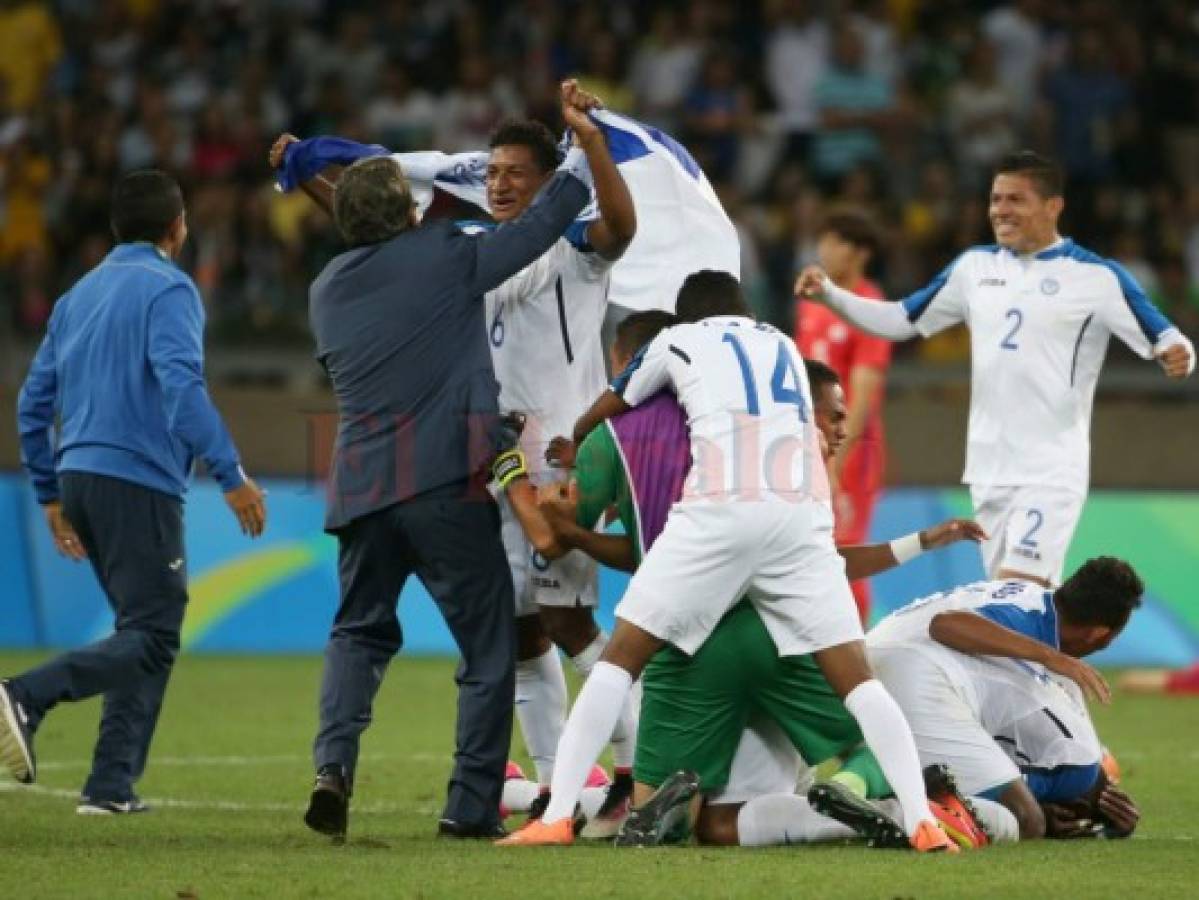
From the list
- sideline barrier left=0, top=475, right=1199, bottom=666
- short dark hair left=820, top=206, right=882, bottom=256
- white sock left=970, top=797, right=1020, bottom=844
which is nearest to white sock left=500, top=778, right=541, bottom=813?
white sock left=970, top=797, right=1020, bottom=844

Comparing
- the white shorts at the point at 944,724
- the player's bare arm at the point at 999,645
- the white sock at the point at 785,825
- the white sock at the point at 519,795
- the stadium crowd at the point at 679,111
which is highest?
the stadium crowd at the point at 679,111

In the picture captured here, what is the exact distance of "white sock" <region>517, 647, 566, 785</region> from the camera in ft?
30.0

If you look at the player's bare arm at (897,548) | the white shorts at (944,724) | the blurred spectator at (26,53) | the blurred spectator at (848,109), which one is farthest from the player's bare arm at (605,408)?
the blurred spectator at (26,53)

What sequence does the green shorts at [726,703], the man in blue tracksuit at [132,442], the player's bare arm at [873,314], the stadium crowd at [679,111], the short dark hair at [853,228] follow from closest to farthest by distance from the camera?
1. the green shorts at [726,703]
2. the man in blue tracksuit at [132,442]
3. the player's bare arm at [873,314]
4. the short dark hair at [853,228]
5. the stadium crowd at [679,111]

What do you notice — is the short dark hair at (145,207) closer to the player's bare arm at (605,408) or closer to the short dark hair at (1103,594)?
the player's bare arm at (605,408)

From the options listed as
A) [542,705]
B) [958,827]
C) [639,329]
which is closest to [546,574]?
[542,705]

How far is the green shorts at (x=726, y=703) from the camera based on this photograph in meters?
8.02

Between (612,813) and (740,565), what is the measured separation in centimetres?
121

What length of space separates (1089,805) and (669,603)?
1888 millimetres

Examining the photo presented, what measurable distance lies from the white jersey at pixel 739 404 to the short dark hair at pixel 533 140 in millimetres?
1227

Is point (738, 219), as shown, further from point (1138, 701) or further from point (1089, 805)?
point (1089, 805)

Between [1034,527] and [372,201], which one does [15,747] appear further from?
[1034,527]

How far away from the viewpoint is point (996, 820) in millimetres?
8195

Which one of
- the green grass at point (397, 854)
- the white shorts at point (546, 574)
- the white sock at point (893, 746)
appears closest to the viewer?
the green grass at point (397, 854)
